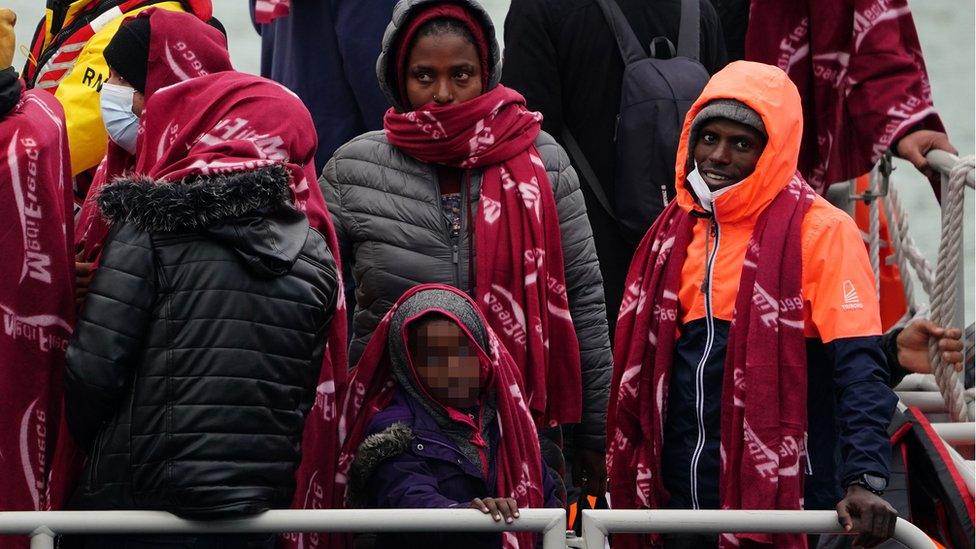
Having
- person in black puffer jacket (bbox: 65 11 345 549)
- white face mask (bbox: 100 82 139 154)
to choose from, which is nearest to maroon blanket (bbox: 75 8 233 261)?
white face mask (bbox: 100 82 139 154)

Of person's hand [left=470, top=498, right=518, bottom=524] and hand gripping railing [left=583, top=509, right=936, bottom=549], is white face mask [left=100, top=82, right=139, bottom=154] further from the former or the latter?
hand gripping railing [left=583, top=509, right=936, bottom=549]

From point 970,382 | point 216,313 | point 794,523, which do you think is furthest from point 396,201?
point 970,382

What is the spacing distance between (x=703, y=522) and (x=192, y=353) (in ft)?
3.50

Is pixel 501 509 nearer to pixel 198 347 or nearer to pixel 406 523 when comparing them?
pixel 406 523

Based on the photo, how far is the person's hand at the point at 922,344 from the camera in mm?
4082

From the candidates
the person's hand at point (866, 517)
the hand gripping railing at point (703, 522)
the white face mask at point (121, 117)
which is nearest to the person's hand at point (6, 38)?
the white face mask at point (121, 117)

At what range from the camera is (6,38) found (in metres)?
3.60

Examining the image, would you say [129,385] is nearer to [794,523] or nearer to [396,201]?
[396,201]

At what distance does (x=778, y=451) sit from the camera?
3.78m

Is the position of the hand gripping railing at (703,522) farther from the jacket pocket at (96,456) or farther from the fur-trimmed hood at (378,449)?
the jacket pocket at (96,456)

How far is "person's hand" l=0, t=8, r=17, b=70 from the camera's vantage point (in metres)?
3.58

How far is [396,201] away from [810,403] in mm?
1132

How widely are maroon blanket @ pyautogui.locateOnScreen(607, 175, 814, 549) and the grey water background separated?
8.45 meters

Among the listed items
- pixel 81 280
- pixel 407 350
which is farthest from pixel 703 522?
pixel 81 280
